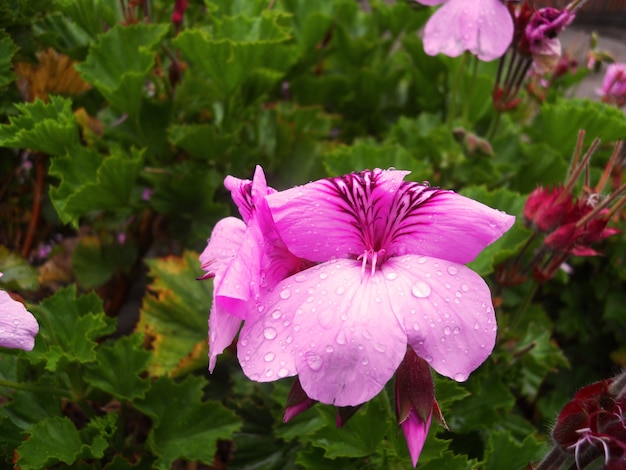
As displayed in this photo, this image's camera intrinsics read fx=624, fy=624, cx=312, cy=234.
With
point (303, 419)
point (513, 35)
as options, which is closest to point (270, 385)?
point (303, 419)

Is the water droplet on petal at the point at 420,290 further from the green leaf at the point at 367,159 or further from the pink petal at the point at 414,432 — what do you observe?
the green leaf at the point at 367,159

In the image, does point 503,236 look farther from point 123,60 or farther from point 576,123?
point 123,60

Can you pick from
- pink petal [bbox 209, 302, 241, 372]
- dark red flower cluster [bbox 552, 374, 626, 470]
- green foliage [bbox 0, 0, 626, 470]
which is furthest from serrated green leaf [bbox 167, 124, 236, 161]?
dark red flower cluster [bbox 552, 374, 626, 470]

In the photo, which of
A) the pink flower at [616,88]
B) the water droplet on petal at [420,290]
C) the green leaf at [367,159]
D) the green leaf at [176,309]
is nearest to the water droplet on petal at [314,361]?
the water droplet on petal at [420,290]

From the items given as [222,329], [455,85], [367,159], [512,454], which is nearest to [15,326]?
[222,329]

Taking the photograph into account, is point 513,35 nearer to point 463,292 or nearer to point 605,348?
point 463,292

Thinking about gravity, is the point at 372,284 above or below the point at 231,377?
above

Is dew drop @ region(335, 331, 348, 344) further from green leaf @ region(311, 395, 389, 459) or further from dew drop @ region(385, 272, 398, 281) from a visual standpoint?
green leaf @ region(311, 395, 389, 459)
